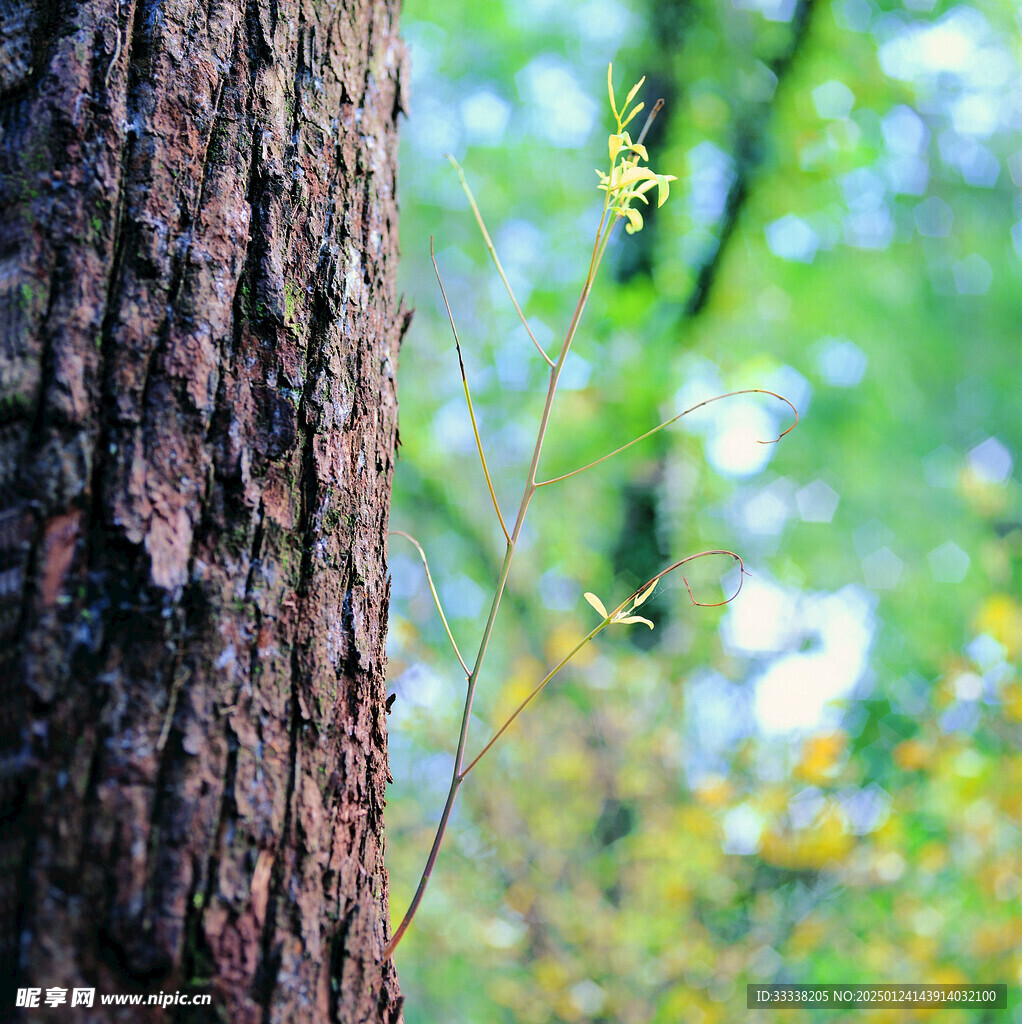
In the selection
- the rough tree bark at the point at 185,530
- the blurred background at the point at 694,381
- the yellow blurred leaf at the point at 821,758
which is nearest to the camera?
the rough tree bark at the point at 185,530

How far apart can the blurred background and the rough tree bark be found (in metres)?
1.88

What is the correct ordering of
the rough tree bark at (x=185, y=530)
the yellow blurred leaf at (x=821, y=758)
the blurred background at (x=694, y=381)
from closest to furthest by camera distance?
1. the rough tree bark at (x=185, y=530)
2. the yellow blurred leaf at (x=821, y=758)
3. the blurred background at (x=694, y=381)

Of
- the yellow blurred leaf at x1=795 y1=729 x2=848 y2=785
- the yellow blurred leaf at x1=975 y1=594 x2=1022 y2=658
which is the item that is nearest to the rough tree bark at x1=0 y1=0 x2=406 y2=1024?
the yellow blurred leaf at x1=795 y1=729 x2=848 y2=785

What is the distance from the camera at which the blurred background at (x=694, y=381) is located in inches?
97.6

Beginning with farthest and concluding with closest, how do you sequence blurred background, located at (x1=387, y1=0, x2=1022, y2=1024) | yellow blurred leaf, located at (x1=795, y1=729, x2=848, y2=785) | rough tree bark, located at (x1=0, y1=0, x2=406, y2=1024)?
1. blurred background, located at (x1=387, y1=0, x2=1022, y2=1024)
2. yellow blurred leaf, located at (x1=795, y1=729, x2=848, y2=785)
3. rough tree bark, located at (x1=0, y1=0, x2=406, y2=1024)

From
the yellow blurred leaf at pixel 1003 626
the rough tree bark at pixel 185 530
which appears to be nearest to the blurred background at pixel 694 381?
the yellow blurred leaf at pixel 1003 626

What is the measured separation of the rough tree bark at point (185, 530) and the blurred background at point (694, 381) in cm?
188

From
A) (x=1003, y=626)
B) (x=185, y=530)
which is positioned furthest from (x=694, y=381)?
(x=185, y=530)

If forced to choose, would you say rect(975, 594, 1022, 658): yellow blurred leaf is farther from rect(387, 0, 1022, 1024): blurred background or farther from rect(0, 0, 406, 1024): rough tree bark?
rect(0, 0, 406, 1024): rough tree bark

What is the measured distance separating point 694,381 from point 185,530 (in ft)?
9.59

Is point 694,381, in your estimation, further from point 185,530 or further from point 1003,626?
point 185,530

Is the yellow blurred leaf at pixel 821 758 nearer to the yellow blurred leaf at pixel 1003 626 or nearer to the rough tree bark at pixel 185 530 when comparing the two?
the yellow blurred leaf at pixel 1003 626

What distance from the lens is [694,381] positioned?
3068mm

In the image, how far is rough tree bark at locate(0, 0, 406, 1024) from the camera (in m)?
0.34
